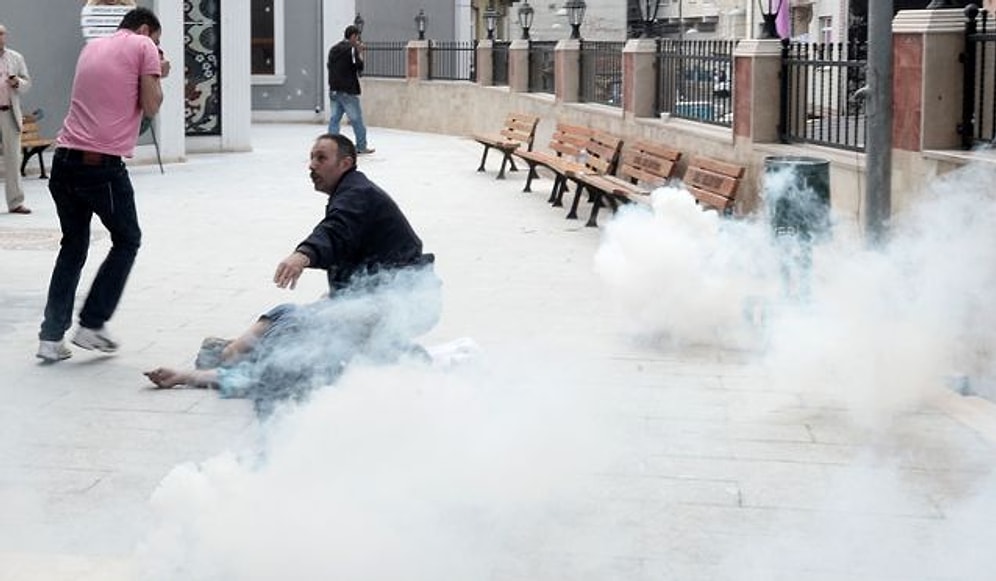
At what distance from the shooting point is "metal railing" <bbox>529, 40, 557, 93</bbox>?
76.8 ft

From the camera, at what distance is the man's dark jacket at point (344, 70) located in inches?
927

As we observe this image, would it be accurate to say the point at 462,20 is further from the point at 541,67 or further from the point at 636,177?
the point at 636,177

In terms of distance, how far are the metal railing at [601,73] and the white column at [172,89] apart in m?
5.39

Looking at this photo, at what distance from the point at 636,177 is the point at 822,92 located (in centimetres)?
317

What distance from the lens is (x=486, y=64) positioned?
2798 centimetres

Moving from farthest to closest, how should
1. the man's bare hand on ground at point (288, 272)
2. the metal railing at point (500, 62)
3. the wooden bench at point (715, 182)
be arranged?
the metal railing at point (500, 62), the wooden bench at point (715, 182), the man's bare hand on ground at point (288, 272)

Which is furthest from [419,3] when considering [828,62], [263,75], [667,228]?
[667,228]

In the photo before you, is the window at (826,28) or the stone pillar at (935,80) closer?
the stone pillar at (935,80)

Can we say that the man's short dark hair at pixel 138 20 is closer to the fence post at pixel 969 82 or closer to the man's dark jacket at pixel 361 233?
the man's dark jacket at pixel 361 233

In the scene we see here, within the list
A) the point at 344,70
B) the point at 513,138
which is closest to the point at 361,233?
the point at 513,138

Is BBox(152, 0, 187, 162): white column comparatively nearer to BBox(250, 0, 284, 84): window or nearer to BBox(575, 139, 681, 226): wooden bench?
BBox(575, 139, 681, 226): wooden bench

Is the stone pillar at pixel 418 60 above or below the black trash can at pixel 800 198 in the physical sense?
above

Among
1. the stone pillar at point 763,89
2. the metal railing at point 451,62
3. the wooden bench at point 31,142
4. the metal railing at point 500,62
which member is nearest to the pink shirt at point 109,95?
the stone pillar at point 763,89

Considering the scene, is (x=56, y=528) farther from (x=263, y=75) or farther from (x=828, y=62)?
(x=263, y=75)
